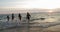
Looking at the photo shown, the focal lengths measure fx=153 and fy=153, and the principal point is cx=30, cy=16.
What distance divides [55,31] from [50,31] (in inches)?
21.8

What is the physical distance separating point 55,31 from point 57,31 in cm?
22

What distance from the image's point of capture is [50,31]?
17.1m

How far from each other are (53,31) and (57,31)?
44cm

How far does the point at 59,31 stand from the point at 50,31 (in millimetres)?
991

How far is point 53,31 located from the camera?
17094 millimetres

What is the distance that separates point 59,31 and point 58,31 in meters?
0.12

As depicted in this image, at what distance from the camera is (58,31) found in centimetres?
1695

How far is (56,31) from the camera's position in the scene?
1703cm

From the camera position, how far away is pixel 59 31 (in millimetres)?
16891

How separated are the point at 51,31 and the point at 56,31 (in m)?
0.55

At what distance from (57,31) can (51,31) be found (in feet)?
2.17

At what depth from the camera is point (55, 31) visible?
1708cm

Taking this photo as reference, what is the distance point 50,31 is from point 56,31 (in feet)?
2.17

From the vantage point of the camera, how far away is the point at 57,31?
17.0 metres
